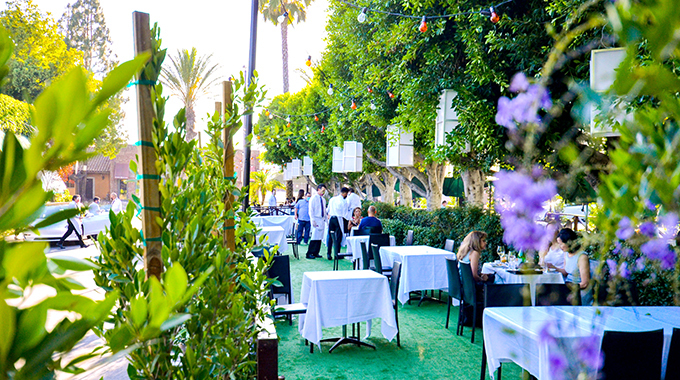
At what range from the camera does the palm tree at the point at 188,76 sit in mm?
20773

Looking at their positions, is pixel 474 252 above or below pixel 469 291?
above

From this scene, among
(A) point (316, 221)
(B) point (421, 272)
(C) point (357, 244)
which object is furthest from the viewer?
(A) point (316, 221)

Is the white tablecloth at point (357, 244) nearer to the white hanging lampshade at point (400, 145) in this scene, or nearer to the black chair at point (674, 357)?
the white hanging lampshade at point (400, 145)

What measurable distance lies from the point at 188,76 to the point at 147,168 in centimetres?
2104

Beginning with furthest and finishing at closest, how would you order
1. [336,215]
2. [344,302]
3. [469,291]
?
1. [336,215]
2. [469,291]
3. [344,302]

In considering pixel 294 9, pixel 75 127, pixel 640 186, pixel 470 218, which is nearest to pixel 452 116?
pixel 470 218

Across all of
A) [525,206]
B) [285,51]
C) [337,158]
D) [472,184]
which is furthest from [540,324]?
[285,51]

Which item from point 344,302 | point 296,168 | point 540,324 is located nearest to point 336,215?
point 344,302

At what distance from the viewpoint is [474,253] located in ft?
18.7

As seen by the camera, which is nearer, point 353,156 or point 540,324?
point 540,324

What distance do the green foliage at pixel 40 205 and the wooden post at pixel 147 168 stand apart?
147 cm

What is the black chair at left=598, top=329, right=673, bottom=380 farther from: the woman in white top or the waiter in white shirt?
the waiter in white shirt

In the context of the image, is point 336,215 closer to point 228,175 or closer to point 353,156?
point 353,156

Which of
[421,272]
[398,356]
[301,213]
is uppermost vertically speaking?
[301,213]
